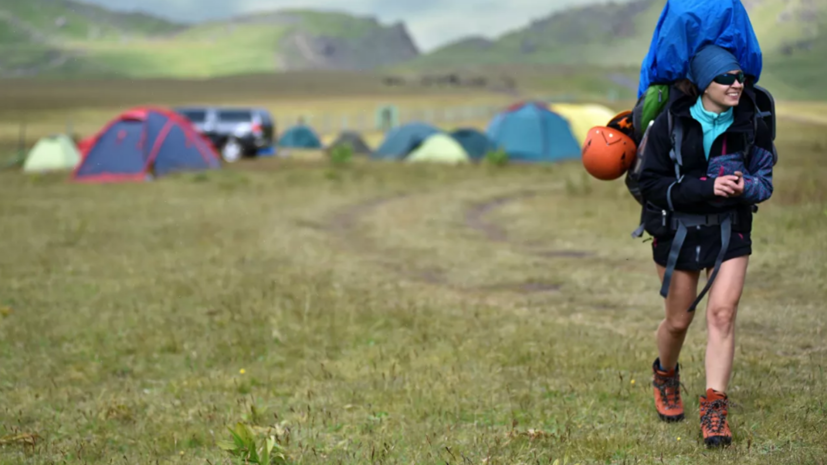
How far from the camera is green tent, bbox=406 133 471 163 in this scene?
76.7ft

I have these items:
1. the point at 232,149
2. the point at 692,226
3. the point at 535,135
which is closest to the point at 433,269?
the point at 692,226

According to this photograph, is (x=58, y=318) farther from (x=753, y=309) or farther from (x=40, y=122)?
(x=40, y=122)

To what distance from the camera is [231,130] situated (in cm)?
2606

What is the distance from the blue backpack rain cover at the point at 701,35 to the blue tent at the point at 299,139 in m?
27.5

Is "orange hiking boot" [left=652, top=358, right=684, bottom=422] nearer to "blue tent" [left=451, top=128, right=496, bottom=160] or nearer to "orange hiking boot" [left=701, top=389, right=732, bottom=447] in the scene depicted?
"orange hiking boot" [left=701, top=389, right=732, bottom=447]

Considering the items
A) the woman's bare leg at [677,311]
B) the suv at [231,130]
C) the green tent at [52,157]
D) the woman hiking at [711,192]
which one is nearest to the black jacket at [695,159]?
the woman hiking at [711,192]

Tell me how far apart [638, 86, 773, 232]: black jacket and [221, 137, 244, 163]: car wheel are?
23.0 m

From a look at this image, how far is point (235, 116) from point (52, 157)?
5382 millimetres

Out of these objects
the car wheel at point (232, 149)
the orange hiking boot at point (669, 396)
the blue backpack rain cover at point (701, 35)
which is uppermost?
the blue backpack rain cover at point (701, 35)

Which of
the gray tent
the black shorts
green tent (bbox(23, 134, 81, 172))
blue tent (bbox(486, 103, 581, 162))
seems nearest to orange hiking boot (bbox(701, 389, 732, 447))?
the black shorts

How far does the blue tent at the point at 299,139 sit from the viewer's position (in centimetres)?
3105

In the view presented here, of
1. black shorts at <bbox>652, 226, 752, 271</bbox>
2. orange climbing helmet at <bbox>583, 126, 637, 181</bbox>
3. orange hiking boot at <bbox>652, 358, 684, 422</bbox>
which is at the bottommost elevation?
orange hiking boot at <bbox>652, 358, 684, 422</bbox>

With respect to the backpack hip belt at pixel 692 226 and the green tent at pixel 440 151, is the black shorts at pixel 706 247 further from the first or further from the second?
the green tent at pixel 440 151

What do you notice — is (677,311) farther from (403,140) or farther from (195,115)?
(195,115)
